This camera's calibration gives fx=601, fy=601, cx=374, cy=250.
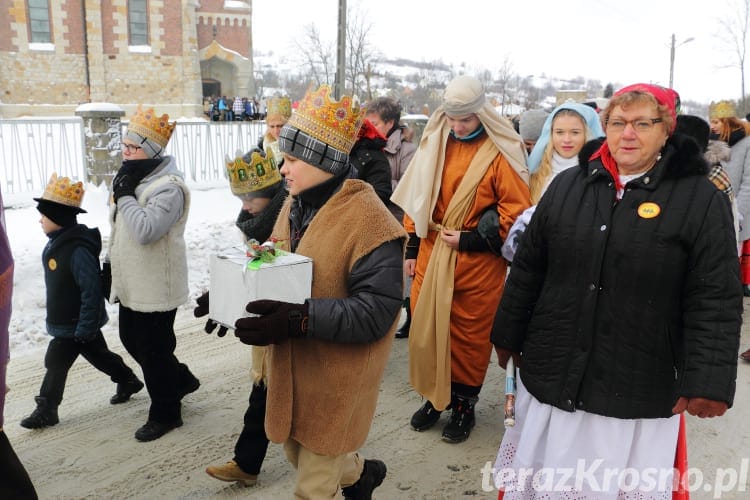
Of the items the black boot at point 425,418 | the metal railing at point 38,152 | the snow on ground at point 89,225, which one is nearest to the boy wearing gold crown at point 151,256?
the black boot at point 425,418

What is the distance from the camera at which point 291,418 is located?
2.26 meters

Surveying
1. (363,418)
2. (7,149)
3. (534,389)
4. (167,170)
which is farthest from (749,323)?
(7,149)

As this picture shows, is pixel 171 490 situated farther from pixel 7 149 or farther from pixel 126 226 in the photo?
pixel 7 149

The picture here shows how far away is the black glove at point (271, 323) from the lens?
1.92 metres

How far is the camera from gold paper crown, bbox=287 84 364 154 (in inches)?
86.8

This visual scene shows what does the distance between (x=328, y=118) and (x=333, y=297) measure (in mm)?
657

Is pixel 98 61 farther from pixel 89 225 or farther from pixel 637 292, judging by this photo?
pixel 637 292

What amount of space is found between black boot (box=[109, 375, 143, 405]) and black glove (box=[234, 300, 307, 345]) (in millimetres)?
2403

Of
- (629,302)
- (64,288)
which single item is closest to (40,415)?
(64,288)

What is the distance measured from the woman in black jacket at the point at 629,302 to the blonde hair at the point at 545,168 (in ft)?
3.90

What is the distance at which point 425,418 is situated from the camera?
381 cm

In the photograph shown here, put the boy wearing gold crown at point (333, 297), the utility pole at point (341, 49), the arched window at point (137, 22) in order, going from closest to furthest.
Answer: the boy wearing gold crown at point (333, 297) → the utility pole at point (341, 49) → the arched window at point (137, 22)

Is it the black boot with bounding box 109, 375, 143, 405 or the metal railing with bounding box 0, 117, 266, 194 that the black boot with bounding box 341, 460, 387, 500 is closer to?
the black boot with bounding box 109, 375, 143, 405

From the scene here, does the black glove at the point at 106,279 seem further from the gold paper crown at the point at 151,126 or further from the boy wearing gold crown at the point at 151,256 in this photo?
the gold paper crown at the point at 151,126
